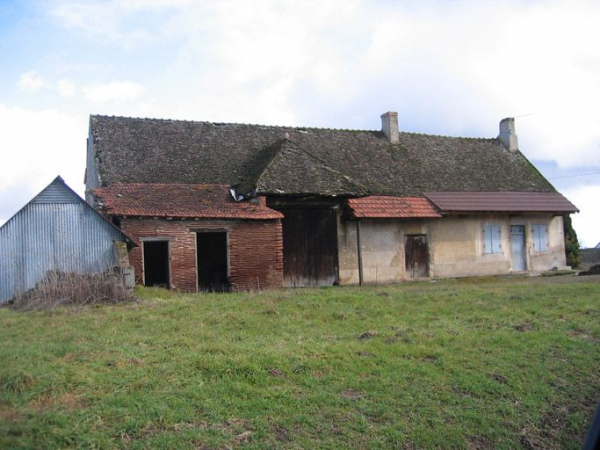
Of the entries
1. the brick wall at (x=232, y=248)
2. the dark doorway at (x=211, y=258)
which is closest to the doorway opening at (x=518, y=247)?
the brick wall at (x=232, y=248)

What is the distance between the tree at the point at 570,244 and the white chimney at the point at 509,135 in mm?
4533

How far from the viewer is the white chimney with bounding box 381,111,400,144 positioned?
92.5ft

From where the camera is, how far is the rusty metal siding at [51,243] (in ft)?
52.9

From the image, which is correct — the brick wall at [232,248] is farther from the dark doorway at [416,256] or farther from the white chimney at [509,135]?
the white chimney at [509,135]

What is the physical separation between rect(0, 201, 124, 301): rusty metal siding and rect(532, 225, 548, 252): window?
18.1 meters

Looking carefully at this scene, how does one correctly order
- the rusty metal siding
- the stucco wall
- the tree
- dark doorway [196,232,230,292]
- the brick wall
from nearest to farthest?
the rusty metal siding < the brick wall < dark doorway [196,232,230,292] < the stucco wall < the tree

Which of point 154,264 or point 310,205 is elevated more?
point 310,205

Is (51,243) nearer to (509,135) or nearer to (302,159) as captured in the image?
(302,159)

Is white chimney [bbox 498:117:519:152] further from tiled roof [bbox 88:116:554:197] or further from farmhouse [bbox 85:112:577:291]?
farmhouse [bbox 85:112:577:291]

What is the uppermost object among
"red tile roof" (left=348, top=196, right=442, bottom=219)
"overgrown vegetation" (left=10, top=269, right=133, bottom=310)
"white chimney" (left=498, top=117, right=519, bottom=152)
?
"white chimney" (left=498, top=117, right=519, bottom=152)

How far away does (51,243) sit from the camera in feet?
54.7

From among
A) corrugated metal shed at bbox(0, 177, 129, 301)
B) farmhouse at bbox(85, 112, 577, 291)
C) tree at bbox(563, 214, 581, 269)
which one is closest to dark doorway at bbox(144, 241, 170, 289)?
farmhouse at bbox(85, 112, 577, 291)

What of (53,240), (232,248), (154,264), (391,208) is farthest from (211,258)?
(391,208)

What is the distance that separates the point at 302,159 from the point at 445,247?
7.02 metres
